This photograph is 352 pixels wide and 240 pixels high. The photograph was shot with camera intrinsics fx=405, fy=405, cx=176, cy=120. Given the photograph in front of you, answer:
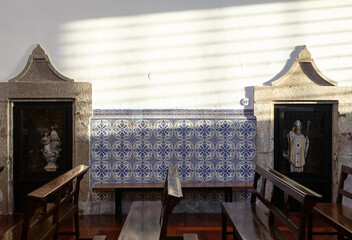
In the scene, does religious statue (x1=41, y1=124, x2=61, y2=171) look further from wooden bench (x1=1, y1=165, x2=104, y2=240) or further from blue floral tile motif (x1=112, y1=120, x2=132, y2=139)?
wooden bench (x1=1, y1=165, x2=104, y2=240)

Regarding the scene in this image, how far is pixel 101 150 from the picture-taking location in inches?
196

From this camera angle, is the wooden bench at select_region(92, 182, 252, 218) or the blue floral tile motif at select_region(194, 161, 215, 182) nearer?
the wooden bench at select_region(92, 182, 252, 218)

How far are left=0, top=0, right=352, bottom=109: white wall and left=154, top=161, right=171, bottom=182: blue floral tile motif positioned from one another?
70 cm

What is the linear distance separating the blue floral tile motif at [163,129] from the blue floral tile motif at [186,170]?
1.24ft

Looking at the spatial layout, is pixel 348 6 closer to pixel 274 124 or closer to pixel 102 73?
pixel 274 124

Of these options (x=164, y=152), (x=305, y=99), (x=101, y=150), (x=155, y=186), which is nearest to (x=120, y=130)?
(x=101, y=150)

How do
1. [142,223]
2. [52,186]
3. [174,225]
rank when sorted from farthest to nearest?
[174,225], [142,223], [52,186]

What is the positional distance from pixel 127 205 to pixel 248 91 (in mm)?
2069

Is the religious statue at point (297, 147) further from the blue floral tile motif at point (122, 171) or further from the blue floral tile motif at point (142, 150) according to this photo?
the blue floral tile motif at point (122, 171)

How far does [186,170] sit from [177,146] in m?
0.32

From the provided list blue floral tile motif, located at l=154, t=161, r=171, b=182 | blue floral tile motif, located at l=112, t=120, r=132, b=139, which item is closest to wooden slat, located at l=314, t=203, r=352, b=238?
blue floral tile motif, located at l=154, t=161, r=171, b=182

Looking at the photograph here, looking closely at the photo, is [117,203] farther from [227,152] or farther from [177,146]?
[227,152]

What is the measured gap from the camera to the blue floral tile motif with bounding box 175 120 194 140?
502 cm

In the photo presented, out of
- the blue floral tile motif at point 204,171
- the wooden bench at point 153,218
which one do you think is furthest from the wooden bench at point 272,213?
the blue floral tile motif at point 204,171
